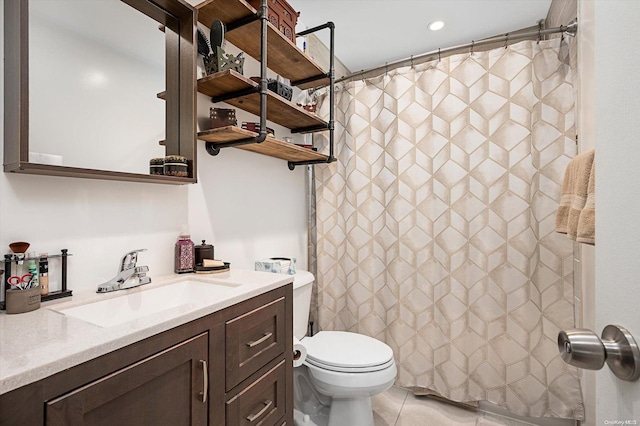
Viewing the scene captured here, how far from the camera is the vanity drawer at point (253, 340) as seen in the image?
92cm

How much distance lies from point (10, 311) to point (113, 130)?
632 millimetres

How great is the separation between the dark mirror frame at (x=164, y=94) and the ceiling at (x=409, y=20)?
86 centimetres

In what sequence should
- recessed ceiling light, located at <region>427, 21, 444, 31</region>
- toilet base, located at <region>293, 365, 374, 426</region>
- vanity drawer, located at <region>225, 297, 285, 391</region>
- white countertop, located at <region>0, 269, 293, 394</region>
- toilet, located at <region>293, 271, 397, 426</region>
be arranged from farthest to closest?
recessed ceiling light, located at <region>427, 21, 444, 31</region> → toilet base, located at <region>293, 365, 374, 426</region> → toilet, located at <region>293, 271, 397, 426</region> → vanity drawer, located at <region>225, 297, 285, 391</region> → white countertop, located at <region>0, 269, 293, 394</region>

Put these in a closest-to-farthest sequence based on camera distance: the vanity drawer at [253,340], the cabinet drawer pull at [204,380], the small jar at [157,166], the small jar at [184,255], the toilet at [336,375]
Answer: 1. the cabinet drawer pull at [204,380]
2. the vanity drawer at [253,340]
3. the small jar at [157,166]
4. the small jar at [184,255]
5. the toilet at [336,375]

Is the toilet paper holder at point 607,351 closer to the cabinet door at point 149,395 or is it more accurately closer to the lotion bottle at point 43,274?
the cabinet door at point 149,395

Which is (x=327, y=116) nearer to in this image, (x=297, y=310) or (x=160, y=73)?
(x=160, y=73)

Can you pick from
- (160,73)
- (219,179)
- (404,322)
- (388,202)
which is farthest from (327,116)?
(404,322)

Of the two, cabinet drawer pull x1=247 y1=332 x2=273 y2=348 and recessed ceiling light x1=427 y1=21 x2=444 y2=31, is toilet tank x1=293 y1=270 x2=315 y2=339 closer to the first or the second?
cabinet drawer pull x1=247 y1=332 x2=273 y2=348

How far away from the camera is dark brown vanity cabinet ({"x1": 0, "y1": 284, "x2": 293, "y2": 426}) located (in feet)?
1.83

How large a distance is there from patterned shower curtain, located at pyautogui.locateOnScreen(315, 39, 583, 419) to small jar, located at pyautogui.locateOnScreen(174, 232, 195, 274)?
1.06m

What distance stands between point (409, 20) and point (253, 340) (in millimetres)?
2046

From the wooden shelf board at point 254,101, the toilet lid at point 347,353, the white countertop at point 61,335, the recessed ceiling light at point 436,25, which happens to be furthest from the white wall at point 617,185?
the recessed ceiling light at point 436,25

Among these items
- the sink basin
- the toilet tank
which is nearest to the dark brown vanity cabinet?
the sink basin

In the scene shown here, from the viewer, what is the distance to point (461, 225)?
179 cm
